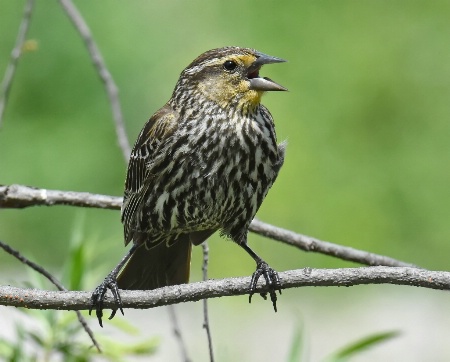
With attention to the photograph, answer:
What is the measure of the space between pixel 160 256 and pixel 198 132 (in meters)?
0.66

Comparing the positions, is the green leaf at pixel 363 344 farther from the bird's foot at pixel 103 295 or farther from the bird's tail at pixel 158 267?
the bird's foot at pixel 103 295

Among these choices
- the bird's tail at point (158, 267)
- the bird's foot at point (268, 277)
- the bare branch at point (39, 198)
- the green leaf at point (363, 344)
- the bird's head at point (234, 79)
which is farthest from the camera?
the bird's tail at point (158, 267)

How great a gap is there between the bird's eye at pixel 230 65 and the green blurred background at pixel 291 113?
3.38 meters

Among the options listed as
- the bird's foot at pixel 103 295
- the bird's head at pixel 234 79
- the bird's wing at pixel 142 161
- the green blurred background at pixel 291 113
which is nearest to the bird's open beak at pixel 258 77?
the bird's head at pixel 234 79

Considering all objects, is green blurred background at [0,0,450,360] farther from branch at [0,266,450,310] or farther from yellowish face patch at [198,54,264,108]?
branch at [0,266,450,310]

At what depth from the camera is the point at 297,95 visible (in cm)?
943

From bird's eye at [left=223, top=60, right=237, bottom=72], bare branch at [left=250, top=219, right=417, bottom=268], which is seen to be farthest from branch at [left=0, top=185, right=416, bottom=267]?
bird's eye at [left=223, top=60, right=237, bottom=72]

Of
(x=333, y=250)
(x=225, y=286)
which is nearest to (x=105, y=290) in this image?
(x=225, y=286)

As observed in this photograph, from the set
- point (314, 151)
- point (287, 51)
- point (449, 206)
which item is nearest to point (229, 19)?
point (287, 51)

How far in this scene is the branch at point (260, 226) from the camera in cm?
451

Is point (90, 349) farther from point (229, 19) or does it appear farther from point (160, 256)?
point (229, 19)

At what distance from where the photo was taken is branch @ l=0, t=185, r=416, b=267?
4.51m

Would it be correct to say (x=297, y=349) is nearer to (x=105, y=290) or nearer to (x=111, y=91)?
(x=105, y=290)

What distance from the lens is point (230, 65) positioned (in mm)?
4496
